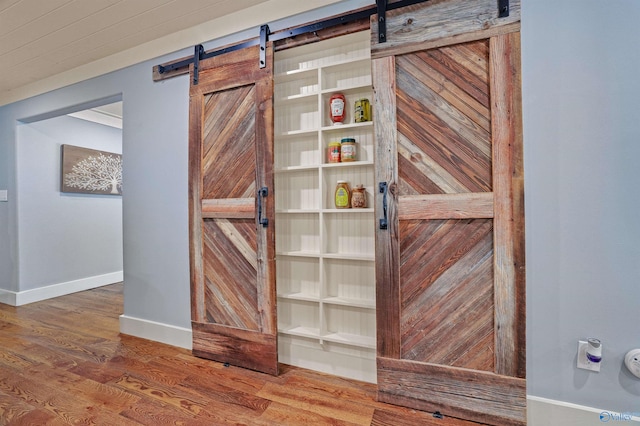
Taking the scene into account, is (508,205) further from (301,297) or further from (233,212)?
(233,212)

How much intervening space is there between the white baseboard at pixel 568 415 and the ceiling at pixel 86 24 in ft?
9.03

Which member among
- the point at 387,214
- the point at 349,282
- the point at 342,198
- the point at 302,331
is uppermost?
the point at 342,198

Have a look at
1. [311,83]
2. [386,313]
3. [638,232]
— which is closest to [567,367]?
[638,232]

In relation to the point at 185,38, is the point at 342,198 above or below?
below

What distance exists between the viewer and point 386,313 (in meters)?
1.57

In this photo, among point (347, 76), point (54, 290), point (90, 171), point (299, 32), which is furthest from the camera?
point (90, 171)

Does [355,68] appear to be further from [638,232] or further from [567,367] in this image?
[567,367]

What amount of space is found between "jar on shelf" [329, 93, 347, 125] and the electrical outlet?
169 cm

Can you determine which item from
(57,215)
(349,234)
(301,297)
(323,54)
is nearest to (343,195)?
(349,234)

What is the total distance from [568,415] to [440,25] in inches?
76.9

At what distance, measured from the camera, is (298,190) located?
2088mm

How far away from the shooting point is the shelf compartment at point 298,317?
6.54 feet

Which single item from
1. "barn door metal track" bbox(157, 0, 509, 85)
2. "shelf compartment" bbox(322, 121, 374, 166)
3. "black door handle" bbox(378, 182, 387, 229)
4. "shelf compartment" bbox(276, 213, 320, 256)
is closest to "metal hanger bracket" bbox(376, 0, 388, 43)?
"barn door metal track" bbox(157, 0, 509, 85)

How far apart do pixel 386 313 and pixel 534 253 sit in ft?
2.54
